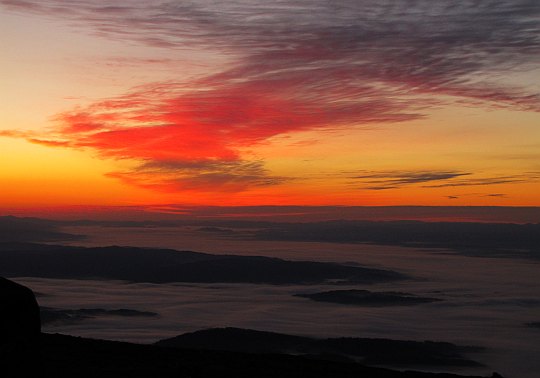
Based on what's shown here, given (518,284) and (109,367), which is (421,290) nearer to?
A: (518,284)

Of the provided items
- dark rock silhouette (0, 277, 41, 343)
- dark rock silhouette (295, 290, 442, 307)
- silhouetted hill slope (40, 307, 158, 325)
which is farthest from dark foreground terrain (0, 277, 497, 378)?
dark rock silhouette (295, 290, 442, 307)

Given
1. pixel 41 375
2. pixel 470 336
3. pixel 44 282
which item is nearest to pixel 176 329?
pixel 470 336

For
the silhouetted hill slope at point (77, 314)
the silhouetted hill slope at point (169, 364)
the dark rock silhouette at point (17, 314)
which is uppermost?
the dark rock silhouette at point (17, 314)

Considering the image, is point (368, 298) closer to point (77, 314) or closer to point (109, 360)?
point (77, 314)

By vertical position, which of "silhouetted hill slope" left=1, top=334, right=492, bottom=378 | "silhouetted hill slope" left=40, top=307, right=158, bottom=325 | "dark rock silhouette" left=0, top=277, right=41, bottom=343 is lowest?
"silhouetted hill slope" left=40, top=307, right=158, bottom=325

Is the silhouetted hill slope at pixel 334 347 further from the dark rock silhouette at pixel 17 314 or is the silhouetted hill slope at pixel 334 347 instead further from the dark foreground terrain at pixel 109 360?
the dark rock silhouette at pixel 17 314

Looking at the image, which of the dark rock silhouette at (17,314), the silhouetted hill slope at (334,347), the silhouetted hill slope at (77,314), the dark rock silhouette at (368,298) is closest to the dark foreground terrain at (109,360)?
the dark rock silhouette at (17,314)

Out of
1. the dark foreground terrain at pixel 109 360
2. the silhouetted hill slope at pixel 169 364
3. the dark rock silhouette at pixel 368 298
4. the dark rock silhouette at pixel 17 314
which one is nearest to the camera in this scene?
the dark foreground terrain at pixel 109 360

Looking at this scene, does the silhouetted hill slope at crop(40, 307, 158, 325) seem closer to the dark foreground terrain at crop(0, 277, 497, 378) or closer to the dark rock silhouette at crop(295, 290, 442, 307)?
the dark rock silhouette at crop(295, 290, 442, 307)
